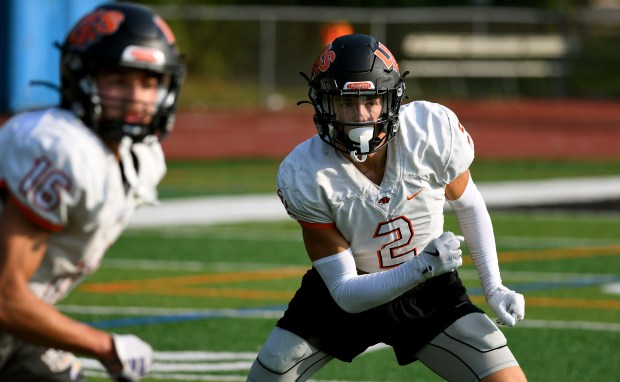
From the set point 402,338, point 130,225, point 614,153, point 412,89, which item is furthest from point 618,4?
point 402,338

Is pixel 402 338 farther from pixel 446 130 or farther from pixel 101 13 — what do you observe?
pixel 101 13

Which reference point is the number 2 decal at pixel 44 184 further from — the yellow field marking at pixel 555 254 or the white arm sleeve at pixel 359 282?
the yellow field marking at pixel 555 254

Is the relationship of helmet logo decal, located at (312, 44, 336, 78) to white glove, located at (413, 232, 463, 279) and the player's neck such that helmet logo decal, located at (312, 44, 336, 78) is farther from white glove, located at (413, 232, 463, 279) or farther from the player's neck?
white glove, located at (413, 232, 463, 279)

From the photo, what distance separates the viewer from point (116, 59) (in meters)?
3.72

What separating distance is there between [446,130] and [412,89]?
22.6 meters

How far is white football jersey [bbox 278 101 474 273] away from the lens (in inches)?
174

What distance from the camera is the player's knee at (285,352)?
14.8ft

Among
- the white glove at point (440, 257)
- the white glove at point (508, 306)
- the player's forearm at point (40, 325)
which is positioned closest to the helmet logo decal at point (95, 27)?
the player's forearm at point (40, 325)

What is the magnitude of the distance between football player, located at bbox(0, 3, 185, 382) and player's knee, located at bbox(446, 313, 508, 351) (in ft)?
4.01

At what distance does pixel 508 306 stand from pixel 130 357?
5.00 feet

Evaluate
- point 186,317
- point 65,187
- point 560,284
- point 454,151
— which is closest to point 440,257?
point 454,151

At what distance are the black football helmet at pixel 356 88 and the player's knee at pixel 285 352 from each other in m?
0.69

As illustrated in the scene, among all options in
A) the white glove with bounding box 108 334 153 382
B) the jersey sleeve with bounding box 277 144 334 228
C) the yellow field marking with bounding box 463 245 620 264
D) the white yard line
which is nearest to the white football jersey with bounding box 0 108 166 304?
the white glove with bounding box 108 334 153 382

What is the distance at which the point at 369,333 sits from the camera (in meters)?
4.52
